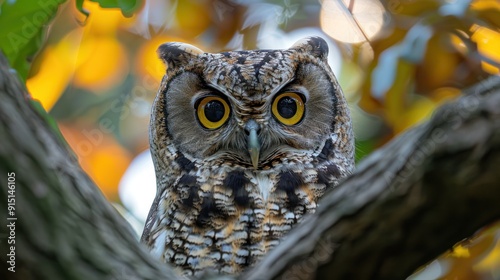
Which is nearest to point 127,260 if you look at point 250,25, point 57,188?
point 57,188

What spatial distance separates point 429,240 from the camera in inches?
46.7

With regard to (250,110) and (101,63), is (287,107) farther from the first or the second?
(101,63)

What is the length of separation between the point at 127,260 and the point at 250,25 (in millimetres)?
2899

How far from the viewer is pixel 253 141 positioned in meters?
2.63

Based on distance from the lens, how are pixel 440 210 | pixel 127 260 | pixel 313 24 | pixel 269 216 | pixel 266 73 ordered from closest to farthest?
pixel 440 210 → pixel 127 260 → pixel 269 216 → pixel 266 73 → pixel 313 24

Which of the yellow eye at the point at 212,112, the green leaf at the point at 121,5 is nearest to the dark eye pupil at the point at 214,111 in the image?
the yellow eye at the point at 212,112

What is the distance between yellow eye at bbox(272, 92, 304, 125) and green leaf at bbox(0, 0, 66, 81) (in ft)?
3.31

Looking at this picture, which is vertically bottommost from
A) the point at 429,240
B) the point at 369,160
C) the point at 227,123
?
the point at 227,123

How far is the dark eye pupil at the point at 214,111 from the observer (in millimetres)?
2828

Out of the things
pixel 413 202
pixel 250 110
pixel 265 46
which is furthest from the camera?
pixel 265 46

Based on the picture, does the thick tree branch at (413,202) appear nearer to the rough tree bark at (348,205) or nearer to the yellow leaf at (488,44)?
the rough tree bark at (348,205)

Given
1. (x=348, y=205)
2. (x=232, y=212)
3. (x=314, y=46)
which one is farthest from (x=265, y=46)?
(x=348, y=205)

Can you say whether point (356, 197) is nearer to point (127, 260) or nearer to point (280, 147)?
point (127, 260)

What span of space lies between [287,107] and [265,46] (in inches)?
46.8
